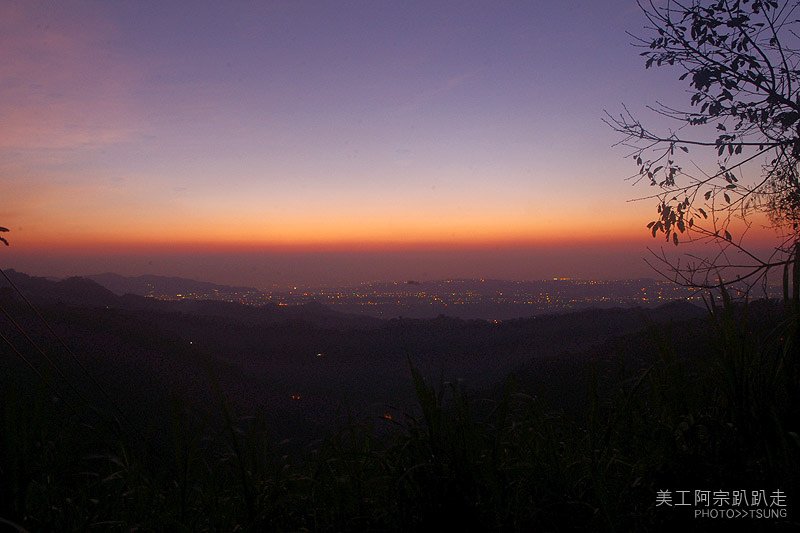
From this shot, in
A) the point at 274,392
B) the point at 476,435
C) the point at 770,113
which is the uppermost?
the point at 770,113

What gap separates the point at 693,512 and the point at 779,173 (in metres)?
5.11

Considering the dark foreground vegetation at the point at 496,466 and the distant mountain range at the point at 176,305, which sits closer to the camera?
the dark foreground vegetation at the point at 496,466

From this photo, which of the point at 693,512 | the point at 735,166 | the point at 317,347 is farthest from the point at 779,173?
the point at 317,347

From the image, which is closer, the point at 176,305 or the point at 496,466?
the point at 496,466

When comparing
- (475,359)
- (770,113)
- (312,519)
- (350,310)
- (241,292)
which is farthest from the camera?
(241,292)

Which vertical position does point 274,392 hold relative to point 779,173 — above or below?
below

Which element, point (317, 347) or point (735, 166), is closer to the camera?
point (735, 166)

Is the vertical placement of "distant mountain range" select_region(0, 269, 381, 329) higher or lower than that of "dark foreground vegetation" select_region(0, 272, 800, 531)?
lower

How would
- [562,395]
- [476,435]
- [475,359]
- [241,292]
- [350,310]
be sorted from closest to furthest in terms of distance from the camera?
[476,435]
[562,395]
[475,359]
[350,310]
[241,292]

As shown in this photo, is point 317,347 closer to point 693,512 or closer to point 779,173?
point 779,173

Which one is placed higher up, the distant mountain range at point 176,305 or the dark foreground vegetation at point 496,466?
the dark foreground vegetation at point 496,466

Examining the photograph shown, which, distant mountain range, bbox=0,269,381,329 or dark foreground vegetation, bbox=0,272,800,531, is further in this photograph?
distant mountain range, bbox=0,269,381,329

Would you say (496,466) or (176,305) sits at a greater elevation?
(496,466)

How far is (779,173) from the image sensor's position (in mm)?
5961
